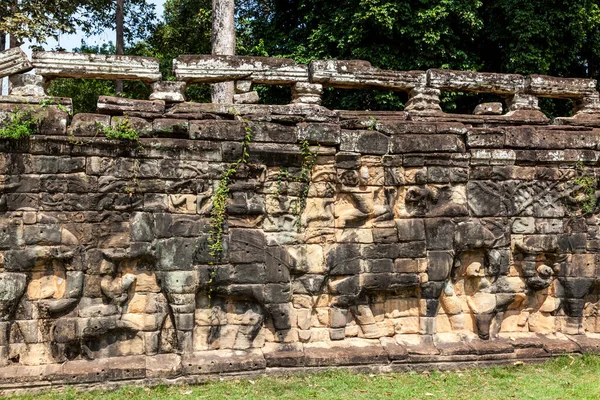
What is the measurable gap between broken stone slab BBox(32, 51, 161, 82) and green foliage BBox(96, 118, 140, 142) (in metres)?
0.77

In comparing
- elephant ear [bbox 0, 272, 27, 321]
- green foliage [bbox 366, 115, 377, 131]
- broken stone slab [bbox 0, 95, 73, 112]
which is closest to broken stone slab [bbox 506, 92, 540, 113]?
green foliage [bbox 366, 115, 377, 131]

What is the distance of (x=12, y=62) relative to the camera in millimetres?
6211

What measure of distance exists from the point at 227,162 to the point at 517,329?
15.3ft

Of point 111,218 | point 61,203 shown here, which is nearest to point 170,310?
point 111,218

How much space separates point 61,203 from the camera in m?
6.04

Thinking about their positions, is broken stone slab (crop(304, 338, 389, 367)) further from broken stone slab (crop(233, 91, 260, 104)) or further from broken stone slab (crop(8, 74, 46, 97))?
broken stone slab (crop(8, 74, 46, 97))

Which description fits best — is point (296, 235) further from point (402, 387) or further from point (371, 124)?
point (402, 387)

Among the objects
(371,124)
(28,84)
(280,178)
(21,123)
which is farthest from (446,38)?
(21,123)

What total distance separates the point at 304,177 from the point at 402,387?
2.82 m

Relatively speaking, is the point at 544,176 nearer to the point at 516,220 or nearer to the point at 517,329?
the point at 516,220

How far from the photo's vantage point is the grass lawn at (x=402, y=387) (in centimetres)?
581

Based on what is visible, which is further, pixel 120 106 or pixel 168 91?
pixel 168 91

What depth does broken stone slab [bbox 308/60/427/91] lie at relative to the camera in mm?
6996

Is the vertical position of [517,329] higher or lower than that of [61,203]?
lower
